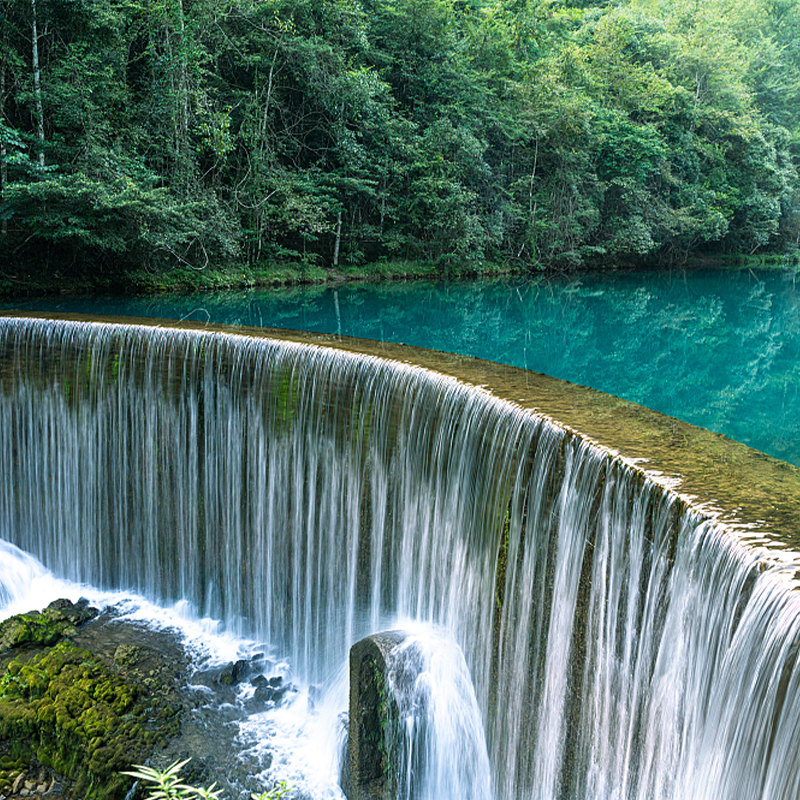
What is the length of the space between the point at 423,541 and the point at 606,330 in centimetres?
978

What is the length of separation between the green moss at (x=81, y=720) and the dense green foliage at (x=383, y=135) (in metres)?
9.48

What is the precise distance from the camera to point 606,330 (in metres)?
14.1

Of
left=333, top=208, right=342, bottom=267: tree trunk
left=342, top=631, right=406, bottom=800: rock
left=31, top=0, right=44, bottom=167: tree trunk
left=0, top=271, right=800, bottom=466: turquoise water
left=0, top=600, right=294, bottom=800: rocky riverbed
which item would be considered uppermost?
left=31, top=0, right=44, bottom=167: tree trunk

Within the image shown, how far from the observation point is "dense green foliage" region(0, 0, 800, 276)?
546 inches

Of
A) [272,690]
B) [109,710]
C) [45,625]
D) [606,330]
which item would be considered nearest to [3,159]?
[45,625]

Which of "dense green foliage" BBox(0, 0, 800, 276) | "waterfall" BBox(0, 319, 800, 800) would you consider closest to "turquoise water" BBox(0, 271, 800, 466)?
"dense green foliage" BBox(0, 0, 800, 276)

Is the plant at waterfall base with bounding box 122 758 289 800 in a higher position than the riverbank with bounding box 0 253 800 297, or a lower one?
lower

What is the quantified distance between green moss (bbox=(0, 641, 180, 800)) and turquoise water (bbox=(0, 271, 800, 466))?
615cm

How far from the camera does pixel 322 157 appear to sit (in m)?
20.8

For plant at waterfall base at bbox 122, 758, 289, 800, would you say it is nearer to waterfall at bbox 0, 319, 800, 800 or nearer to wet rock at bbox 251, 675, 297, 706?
waterfall at bbox 0, 319, 800, 800

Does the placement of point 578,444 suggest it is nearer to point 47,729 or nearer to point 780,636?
point 780,636

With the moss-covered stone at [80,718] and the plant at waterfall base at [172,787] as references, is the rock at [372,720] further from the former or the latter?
the plant at waterfall base at [172,787]

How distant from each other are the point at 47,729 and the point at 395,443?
336 cm

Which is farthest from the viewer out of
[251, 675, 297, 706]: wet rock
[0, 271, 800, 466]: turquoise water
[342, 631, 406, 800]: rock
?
[0, 271, 800, 466]: turquoise water
